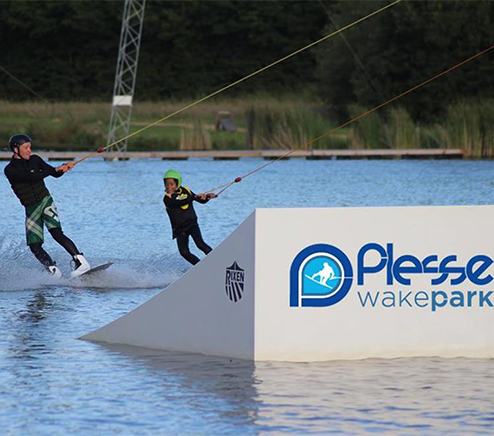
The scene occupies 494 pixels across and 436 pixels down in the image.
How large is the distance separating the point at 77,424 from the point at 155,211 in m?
18.9

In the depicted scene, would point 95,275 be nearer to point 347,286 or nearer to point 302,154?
point 347,286

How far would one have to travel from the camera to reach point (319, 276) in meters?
10.5

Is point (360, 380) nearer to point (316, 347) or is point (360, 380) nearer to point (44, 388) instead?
point (316, 347)

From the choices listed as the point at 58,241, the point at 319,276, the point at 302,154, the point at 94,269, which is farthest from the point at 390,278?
the point at 302,154

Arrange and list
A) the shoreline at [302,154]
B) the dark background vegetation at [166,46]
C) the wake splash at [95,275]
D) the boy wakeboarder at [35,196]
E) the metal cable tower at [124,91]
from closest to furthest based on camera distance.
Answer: the boy wakeboarder at [35,196] < the wake splash at [95,275] < the shoreline at [302,154] < the metal cable tower at [124,91] < the dark background vegetation at [166,46]

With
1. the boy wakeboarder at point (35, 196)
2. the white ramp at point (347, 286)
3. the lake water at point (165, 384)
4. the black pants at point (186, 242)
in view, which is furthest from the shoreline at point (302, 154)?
the white ramp at point (347, 286)

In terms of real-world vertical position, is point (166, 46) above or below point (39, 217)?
above

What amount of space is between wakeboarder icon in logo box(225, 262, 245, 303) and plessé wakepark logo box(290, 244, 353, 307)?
365 mm

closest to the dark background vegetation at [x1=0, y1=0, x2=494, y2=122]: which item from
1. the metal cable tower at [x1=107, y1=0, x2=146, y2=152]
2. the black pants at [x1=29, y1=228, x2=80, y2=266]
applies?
the metal cable tower at [x1=107, y1=0, x2=146, y2=152]

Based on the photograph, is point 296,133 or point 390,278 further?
point 296,133

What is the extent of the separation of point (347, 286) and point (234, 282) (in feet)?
2.72

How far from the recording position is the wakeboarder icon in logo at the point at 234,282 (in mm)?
10516

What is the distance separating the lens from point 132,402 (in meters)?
9.46

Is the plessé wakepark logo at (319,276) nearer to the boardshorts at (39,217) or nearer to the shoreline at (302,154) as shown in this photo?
the boardshorts at (39,217)
